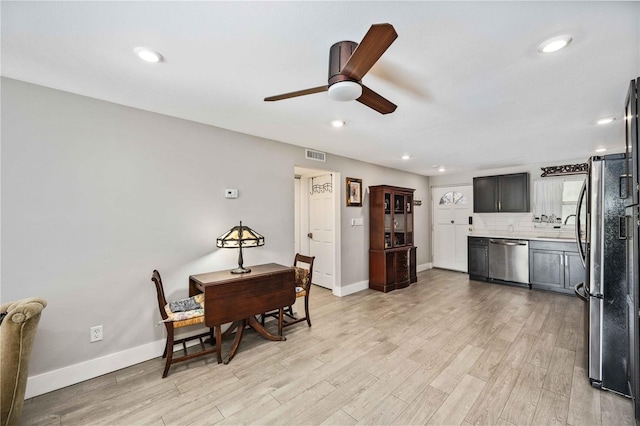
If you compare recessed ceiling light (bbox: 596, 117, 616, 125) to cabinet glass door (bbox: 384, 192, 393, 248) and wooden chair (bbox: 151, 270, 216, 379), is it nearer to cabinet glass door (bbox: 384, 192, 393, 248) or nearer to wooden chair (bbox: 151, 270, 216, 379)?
cabinet glass door (bbox: 384, 192, 393, 248)

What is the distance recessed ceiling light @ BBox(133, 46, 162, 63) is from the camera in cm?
160

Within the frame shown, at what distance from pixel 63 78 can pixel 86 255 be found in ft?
4.54

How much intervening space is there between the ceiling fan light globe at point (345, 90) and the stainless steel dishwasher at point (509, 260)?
193 inches

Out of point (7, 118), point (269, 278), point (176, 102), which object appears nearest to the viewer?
point (7, 118)

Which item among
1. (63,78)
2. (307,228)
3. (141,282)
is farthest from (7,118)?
(307,228)

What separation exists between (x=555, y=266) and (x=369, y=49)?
17.2 feet

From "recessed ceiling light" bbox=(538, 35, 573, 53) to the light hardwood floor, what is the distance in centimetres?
235

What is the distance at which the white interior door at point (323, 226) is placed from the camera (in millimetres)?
4512

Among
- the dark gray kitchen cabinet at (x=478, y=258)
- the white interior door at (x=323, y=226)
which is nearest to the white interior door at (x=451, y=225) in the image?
the dark gray kitchen cabinet at (x=478, y=258)

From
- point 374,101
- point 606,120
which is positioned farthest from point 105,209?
point 606,120

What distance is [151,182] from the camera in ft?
8.32

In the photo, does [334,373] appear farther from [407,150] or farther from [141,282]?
[407,150]

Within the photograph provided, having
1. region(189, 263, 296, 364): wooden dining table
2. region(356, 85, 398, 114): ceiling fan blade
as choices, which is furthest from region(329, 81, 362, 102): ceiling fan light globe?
region(189, 263, 296, 364): wooden dining table

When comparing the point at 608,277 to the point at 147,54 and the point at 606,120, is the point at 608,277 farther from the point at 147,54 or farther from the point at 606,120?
the point at 147,54
